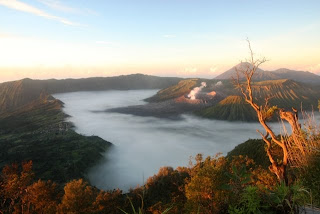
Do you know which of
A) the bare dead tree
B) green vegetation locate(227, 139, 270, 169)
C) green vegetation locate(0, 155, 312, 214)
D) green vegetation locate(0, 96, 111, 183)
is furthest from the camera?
green vegetation locate(0, 96, 111, 183)

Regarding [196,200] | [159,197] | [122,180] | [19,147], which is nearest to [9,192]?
[196,200]

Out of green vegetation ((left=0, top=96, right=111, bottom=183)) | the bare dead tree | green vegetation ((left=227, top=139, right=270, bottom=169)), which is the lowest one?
Answer: green vegetation ((left=0, top=96, right=111, bottom=183))

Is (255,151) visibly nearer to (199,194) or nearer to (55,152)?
(199,194)

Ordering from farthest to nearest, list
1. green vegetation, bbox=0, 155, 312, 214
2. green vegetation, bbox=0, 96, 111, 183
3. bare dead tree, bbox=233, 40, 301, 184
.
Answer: green vegetation, bbox=0, 96, 111, 183, bare dead tree, bbox=233, 40, 301, 184, green vegetation, bbox=0, 155, 312, 214

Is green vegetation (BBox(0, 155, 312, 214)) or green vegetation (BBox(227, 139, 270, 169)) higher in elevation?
green vegetation (BBox(0, 155, 312, 214))

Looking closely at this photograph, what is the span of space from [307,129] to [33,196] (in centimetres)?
3220

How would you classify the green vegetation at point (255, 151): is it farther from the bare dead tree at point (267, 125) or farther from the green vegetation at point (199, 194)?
the bare dead tree at point (267, 125)

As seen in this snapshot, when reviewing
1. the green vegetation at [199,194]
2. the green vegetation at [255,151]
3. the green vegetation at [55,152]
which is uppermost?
the green vegetation at [199,194]

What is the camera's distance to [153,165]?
172000 mm

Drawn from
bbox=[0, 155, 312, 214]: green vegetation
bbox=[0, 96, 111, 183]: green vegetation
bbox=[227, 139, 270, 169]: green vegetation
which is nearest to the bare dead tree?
bbox=[0, 155, 312, 214]: green vegetation

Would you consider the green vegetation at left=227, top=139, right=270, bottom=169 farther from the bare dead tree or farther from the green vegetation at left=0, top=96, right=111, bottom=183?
the bare dead tree

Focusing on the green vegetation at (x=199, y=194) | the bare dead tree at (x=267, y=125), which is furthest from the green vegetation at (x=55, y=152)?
the bare dead tree at (x=267, y=125)

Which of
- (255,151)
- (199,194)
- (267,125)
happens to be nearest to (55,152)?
(255,151)

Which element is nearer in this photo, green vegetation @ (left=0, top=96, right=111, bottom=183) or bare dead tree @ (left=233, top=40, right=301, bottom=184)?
bare dead tree @ (left=233, top=40, right=301, bottom=184)
